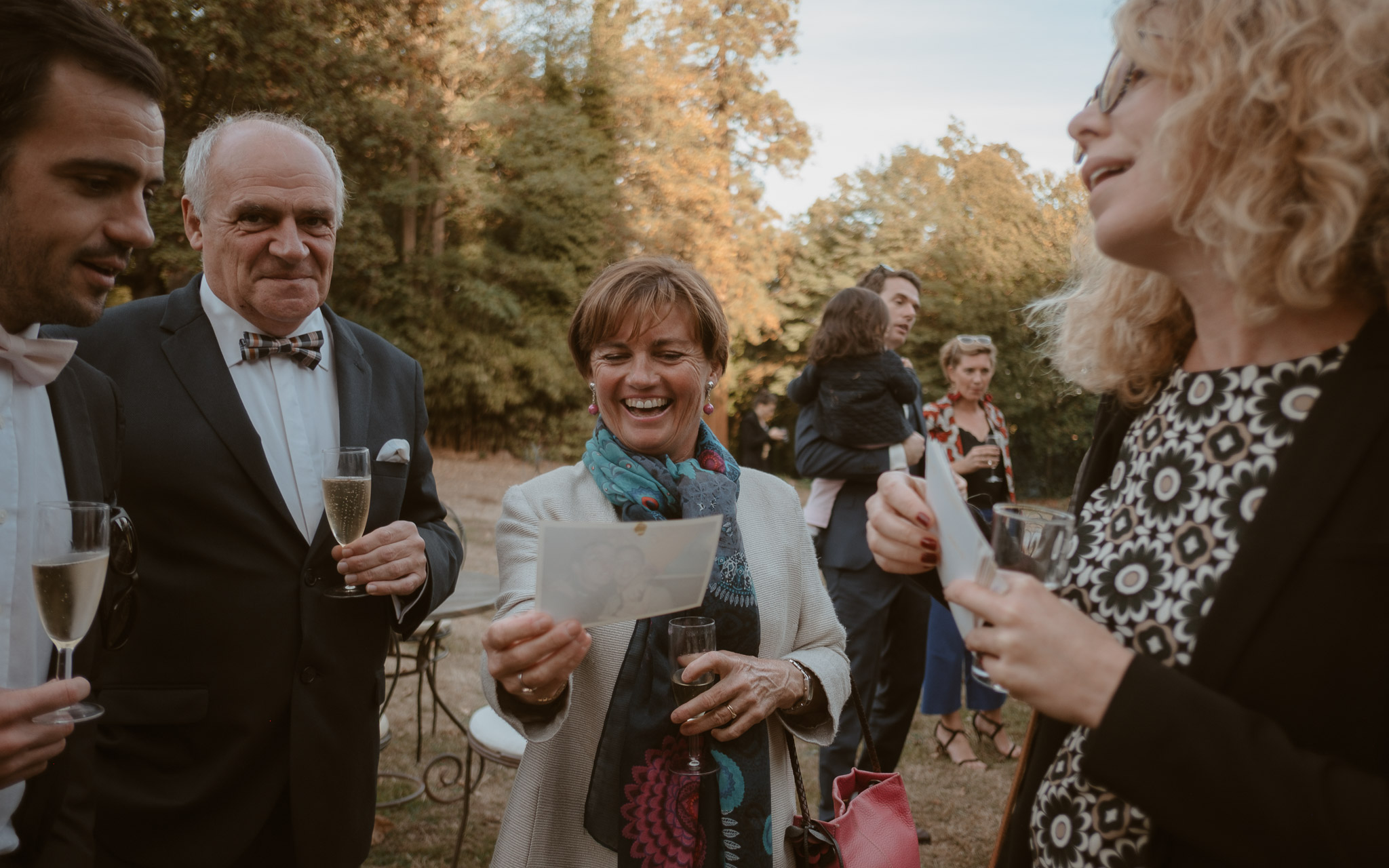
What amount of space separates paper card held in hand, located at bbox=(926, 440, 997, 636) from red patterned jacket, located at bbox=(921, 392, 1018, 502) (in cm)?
367

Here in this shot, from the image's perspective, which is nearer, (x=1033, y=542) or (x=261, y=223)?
(x=1033, y=542)

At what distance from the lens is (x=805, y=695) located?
1.99m

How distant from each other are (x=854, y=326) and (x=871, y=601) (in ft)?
4.79

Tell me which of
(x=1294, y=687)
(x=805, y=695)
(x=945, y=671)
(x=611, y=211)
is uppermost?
(x=611, y=211)

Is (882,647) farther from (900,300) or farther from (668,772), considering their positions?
(668,772)

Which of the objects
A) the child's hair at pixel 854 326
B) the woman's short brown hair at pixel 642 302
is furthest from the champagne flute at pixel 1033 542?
the child's hair at pixel 854 326

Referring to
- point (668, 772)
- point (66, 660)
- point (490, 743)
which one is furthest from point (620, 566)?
point (490, 743)

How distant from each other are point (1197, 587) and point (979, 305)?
17.0m

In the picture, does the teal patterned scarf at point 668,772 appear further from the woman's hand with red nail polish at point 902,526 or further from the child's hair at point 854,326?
the child's hair at point 854,326

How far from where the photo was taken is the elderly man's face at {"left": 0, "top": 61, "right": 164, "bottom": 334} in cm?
152

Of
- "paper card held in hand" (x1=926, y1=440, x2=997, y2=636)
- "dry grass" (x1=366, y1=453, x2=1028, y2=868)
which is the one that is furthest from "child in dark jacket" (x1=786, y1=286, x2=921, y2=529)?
"paper card held in hand" (x1=926, y1=440, x2=997, y2=636)

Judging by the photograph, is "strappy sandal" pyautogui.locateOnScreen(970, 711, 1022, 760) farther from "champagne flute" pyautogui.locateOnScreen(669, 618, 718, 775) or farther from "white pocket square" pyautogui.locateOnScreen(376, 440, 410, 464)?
"white pocket square" pyautogui.locateOnScreen(376, 440, 410, 464)

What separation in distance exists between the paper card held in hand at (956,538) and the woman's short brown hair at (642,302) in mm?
914

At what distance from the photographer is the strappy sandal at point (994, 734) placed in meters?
5.39
